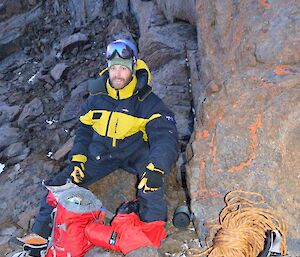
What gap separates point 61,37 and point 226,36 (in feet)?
35.4

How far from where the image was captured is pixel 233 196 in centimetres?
431

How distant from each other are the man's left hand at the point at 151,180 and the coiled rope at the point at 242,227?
0.79 m

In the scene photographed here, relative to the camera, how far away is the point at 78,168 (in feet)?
18.3

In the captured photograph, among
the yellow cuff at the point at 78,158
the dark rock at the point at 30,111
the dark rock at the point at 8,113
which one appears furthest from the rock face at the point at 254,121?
the dark rock at the point at 8,113

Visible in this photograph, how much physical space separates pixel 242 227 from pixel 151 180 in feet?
4.10

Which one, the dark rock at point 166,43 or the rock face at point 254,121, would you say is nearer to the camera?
the rock face at point 254,121

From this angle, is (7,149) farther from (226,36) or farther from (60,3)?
(60,3)

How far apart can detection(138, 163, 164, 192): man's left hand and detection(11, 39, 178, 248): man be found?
0.02m

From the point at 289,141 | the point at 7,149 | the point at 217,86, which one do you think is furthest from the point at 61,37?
the point at 289,141

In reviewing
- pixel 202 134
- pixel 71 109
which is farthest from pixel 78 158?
pixel 71 109

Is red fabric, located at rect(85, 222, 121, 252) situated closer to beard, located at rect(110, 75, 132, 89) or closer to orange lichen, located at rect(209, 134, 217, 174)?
orange lichen, located at rect(209, 134, 217, 174)

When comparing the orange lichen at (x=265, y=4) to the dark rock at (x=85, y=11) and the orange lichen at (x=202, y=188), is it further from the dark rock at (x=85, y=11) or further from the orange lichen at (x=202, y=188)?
the dark rock at (x=85, y=11)

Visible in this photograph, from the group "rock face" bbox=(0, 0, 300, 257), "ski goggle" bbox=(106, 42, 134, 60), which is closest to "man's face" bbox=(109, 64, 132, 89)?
"ski goggle" bbox=(106, 42, 134, 60)

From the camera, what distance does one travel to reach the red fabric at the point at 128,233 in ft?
14.3
